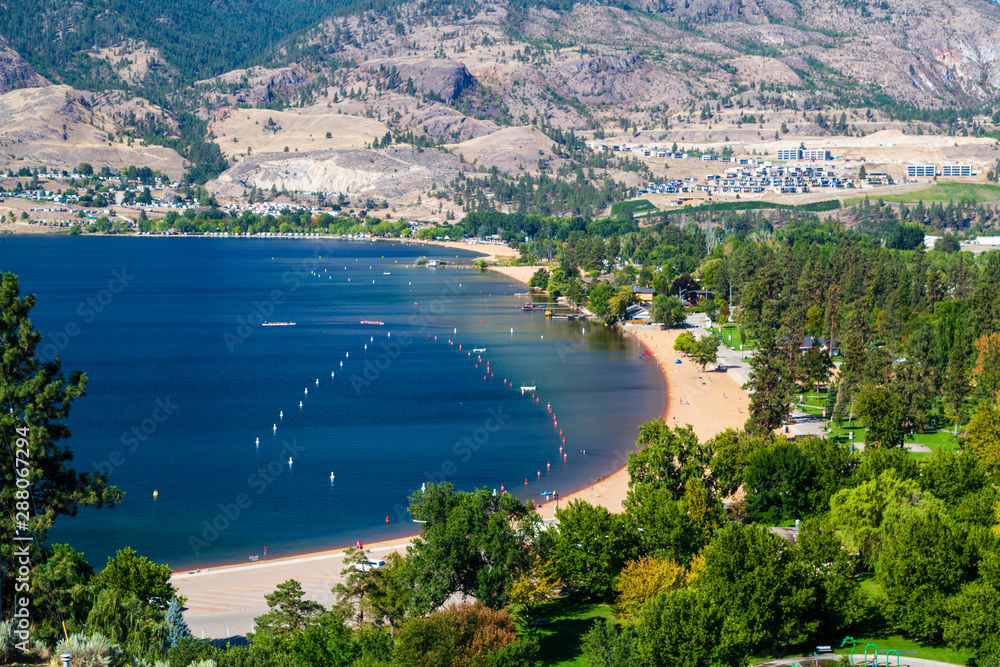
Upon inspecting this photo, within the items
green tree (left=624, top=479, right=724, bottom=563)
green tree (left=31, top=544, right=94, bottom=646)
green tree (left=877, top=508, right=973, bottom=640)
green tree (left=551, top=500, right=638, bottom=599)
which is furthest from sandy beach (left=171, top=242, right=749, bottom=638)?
green tree (left=877, top=508, right=973, bottom=640)

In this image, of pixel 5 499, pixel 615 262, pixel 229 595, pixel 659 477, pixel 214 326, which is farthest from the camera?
pixel 615 262

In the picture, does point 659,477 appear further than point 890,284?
No

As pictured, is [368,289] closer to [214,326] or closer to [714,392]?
[214,326]

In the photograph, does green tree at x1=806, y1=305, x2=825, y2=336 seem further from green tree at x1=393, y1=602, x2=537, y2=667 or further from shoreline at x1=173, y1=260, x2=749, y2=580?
green tree at x1=393, y1=602, x2=537, y2=667

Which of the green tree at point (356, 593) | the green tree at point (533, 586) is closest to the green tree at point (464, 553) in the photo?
the green tree at point (533, 586)

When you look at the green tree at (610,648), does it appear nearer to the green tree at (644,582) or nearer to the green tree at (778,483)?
the green tree at (644,582)

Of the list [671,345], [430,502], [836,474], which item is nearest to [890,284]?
[671,345]

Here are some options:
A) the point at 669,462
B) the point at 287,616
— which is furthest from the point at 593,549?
the point at 287,616
